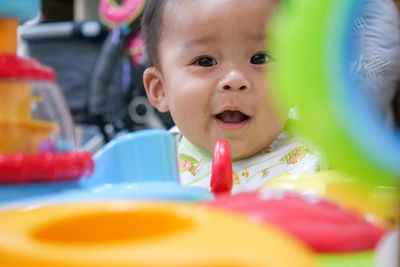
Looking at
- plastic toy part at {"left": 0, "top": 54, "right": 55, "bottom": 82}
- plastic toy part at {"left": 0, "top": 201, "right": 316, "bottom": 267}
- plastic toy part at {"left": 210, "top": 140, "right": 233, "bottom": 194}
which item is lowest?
plastic toy part at {"left": 210, "top": 140, "right": 233, "bottom": 194}

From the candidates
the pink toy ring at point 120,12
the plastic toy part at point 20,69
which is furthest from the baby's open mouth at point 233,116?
the pink toy ring at point 120,12

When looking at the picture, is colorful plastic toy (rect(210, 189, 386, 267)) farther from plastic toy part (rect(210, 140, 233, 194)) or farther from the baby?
the baby

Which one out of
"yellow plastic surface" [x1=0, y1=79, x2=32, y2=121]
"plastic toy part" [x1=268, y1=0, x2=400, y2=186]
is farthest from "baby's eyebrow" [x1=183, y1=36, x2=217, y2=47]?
"plastic toy part" [x1=268, y1=0, x2=400, y2=186]

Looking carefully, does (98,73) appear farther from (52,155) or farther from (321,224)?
(321,224)

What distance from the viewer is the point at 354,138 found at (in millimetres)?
286

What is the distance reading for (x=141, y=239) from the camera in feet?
0.91

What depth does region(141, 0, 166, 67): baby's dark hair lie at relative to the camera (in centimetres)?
110

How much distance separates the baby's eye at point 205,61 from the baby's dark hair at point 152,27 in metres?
0.14

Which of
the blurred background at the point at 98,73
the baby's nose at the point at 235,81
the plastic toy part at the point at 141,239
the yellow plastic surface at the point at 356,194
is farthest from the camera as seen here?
the blurred background at the point at 98,73

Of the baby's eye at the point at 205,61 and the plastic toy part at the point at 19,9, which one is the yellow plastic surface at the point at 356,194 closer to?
the plastic toy part at the point at 19,9

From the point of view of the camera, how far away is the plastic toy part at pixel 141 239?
23cm

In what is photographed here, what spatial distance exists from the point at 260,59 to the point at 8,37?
1.76 feet

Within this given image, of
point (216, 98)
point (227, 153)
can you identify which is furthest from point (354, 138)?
A: point (216, 98)

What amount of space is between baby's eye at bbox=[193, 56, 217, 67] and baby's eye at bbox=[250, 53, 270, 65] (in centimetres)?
7
